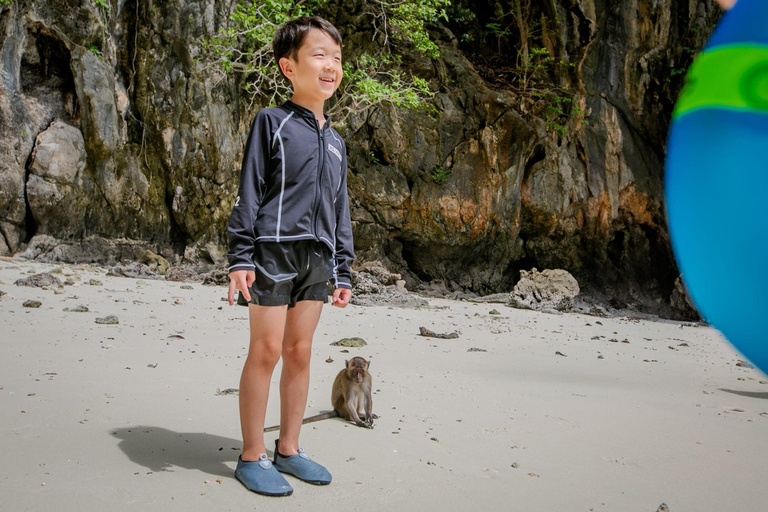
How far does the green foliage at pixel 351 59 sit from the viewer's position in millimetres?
9680

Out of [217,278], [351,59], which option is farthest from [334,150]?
[351,59]

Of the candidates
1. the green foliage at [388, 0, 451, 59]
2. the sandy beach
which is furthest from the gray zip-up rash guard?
the green foliage at [388, 0, 451, 59]

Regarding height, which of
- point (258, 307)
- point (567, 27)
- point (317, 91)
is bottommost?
point (258, 307)

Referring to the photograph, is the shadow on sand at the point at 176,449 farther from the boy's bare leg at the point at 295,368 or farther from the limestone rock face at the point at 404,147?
the limestone rock face at the point at 404,147

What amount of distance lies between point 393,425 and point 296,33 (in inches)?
71.8

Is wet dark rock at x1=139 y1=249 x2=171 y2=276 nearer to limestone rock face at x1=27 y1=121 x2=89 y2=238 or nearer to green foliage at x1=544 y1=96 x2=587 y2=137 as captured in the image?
limestone rock face at x1=27 y1=121 x2=89 y2=238

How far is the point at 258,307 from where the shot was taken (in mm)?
2033

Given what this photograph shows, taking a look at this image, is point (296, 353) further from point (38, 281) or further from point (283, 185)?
point (38, 281)

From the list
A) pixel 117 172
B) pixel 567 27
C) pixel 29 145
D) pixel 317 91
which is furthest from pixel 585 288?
pixel 317 91

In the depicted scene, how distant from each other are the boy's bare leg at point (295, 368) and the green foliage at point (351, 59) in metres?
7.70

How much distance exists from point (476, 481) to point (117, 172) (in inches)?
415

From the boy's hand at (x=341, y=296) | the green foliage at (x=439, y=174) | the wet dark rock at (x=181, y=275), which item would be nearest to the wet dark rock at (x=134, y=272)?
the wet dark rock at (x=181, y=275)

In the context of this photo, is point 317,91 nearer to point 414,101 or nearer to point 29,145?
point 414,101

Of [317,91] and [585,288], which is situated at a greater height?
[317,91]
